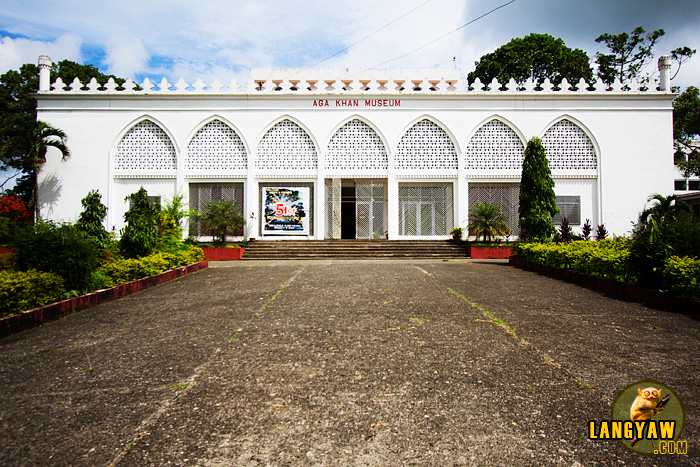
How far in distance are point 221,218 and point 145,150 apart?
551cm

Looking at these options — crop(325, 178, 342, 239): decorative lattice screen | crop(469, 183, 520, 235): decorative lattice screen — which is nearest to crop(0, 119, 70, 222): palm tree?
crop(325, 178, 342, 239): decorative lattice screen

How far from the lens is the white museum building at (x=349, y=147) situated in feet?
57.1

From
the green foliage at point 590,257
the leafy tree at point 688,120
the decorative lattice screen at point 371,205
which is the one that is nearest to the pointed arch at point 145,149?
the decorative lattice screen at point 371,205

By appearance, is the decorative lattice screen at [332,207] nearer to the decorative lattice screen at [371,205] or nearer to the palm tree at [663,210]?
the decorative lattice screen at [371,205]

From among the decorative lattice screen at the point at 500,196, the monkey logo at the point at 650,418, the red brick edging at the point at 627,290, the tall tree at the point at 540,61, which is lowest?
the monkey logo at the point at 650,418

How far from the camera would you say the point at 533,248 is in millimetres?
10562

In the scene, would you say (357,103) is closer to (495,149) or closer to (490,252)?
(495,149)

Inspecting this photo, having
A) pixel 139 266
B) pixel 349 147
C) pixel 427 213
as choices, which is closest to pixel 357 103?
pixel 349 147

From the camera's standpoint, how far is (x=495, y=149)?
17.7 metres

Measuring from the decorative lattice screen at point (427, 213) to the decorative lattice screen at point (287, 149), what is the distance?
4564mm

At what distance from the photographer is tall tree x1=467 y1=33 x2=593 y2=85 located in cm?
2914

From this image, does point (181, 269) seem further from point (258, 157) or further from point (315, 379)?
point (258, 157)

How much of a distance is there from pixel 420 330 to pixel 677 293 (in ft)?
13.7

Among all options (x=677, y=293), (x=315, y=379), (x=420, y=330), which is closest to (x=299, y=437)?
(x=315, y=379)
